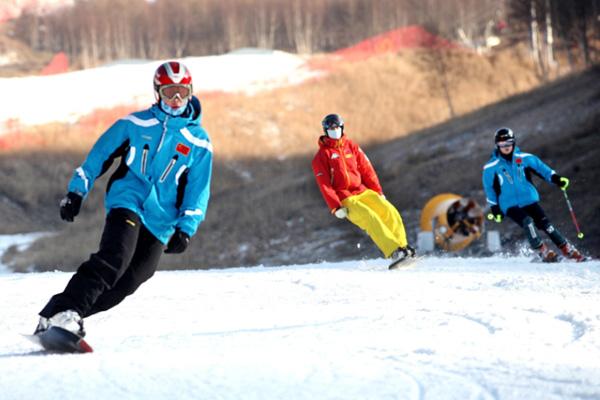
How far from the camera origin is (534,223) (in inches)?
422

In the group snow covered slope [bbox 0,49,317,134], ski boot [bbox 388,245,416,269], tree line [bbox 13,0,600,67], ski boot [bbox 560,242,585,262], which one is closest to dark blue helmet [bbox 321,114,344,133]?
ski boot [bbox 388,245,416,269]

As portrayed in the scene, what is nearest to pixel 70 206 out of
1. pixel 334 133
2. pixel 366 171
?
pixel 334 133

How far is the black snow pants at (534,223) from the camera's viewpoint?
34.2 feet

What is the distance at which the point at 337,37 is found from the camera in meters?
57.3

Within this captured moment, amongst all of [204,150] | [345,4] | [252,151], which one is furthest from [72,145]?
[204,150]

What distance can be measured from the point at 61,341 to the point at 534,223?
7.44 metres

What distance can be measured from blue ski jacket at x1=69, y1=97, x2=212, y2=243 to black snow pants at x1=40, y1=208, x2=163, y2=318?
92mm

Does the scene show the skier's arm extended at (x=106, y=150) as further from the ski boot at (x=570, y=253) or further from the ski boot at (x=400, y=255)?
the ski boot at (x=570, y=253)

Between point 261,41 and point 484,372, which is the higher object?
point 261,41

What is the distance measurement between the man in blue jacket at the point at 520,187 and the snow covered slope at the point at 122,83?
31.2m

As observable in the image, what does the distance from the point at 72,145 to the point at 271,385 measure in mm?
35976

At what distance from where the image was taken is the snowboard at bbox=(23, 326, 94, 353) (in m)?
4.39

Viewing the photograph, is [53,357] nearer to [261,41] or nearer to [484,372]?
[484,372]

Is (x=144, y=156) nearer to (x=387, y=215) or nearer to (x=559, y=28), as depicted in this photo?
(x=387, y=215)
